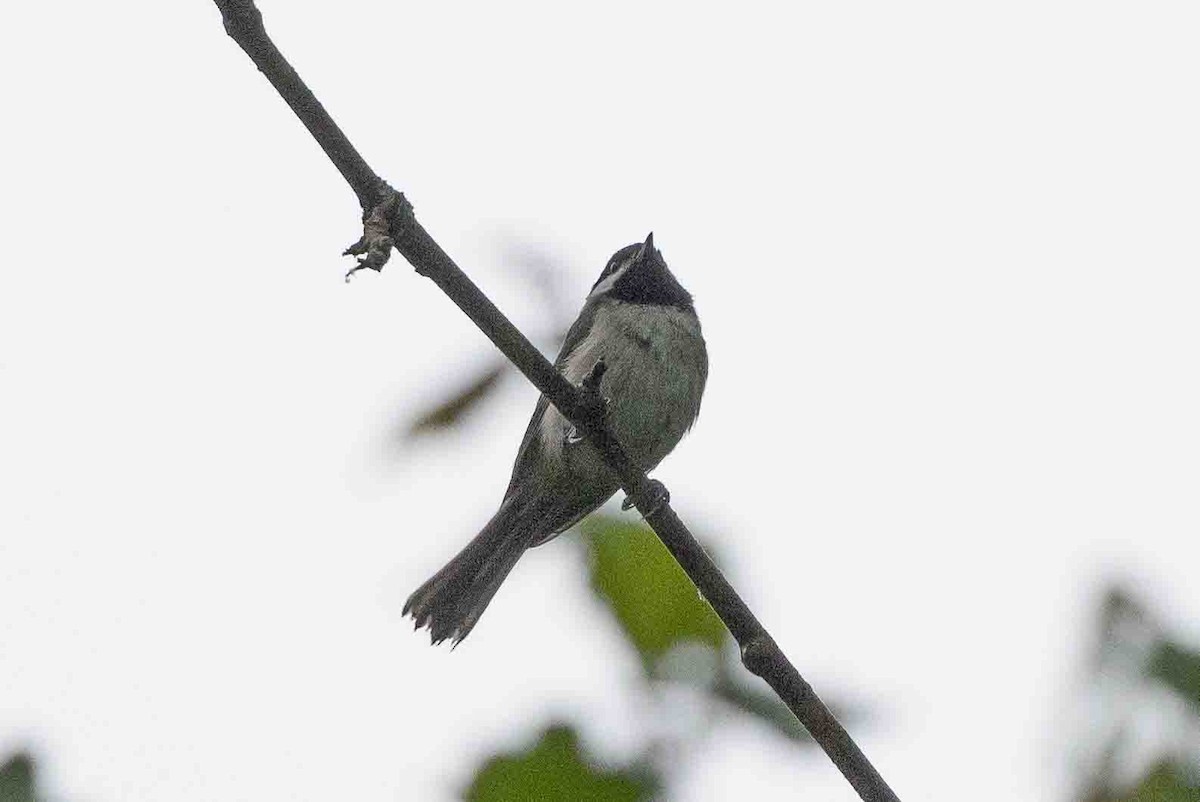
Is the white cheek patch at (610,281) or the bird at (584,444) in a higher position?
the white cheek patch at (610,281)

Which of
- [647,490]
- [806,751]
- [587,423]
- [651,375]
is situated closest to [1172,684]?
[806,751]

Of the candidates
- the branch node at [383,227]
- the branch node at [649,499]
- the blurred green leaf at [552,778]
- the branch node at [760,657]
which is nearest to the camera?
the blurred green leaf at [552,778]

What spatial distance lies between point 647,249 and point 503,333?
13.2ft

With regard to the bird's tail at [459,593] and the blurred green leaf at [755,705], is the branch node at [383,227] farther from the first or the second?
the bird's tail at [459,593]

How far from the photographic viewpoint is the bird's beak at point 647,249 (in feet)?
20.2

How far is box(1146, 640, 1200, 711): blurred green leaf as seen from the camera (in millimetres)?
1328

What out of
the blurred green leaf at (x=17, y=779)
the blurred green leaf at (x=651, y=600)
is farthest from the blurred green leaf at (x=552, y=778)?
the blurred green leaf at (x=17, y=779)

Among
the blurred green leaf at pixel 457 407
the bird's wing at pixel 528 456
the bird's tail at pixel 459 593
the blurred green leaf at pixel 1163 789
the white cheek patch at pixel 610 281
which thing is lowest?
the bird's tail at pixel 459 593

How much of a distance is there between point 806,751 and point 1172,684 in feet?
1.79

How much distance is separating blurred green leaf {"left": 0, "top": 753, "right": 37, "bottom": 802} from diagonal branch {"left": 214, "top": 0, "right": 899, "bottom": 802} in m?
0.92

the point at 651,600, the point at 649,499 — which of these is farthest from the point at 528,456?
the point at 651,600

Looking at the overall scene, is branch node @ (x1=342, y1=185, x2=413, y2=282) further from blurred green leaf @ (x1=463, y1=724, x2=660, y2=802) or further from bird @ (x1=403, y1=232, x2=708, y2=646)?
bird @ (x1=403, y1=232, x2=708, y2=646)

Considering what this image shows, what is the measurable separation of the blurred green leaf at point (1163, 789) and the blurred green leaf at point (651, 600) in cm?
68

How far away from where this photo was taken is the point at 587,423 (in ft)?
8.86
